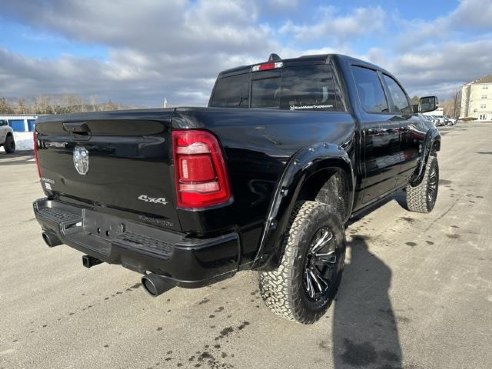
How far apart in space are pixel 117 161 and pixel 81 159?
1.50 feet

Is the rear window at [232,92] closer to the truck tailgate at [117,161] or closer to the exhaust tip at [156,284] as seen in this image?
the truck tailgate at [117,161]

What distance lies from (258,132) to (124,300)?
1849 mm

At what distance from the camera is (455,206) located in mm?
6203

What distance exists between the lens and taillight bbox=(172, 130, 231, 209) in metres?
2.04

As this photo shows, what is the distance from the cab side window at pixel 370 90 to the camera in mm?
3818

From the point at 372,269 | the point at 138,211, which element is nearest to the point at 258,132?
the point at 138,211

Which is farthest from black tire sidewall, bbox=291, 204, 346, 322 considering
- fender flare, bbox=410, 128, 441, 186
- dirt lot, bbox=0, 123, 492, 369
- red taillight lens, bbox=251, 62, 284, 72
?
fender flare, bbox=410, 128, 441, 186

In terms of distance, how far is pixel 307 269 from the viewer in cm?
289

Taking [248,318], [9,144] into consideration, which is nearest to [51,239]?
[248,318]

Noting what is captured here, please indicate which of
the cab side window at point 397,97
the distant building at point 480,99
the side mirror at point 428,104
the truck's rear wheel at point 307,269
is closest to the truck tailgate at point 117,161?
the truck's rear wheel at point 307,269

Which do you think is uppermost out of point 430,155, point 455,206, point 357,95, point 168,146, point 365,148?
point 357,95

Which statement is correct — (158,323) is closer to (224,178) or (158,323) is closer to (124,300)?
(124,300)

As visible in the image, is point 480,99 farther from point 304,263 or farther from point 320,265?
point 304,263

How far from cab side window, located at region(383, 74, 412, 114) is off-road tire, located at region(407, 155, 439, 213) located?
0.91 metres
